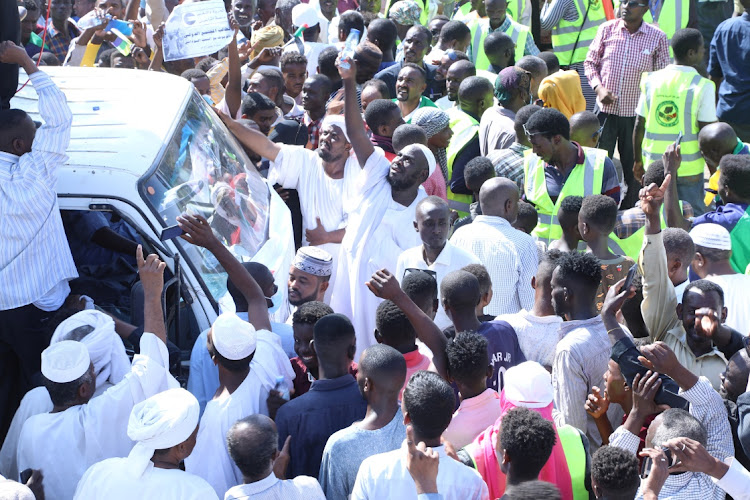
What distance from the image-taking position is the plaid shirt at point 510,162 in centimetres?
730

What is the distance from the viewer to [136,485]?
340 cm

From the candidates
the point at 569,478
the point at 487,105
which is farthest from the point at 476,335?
the point at 487,105

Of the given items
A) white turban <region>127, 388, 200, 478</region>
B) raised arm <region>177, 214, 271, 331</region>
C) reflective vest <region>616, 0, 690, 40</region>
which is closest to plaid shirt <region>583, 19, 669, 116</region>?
reflective vest <region>616, 0, 690, 40</region>

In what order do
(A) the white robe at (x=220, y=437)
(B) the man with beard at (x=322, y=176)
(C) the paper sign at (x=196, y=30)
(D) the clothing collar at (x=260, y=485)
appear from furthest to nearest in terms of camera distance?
(C) the paper sign at (x=196, y=30) < (B) the man with beard at (x=322, y=176) < (A) the white robe at (x=220, y=437) < (D) the clothing collar at (x=260, y=485)

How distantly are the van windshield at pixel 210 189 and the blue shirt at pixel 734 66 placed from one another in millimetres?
5309

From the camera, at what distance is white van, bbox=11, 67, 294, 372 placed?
15.1 feet

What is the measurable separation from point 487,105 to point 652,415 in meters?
4.64

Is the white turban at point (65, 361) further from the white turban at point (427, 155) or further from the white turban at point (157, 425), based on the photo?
the white turban at point (427, 155)

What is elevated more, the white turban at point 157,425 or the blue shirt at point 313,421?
the white turban at point 157,425

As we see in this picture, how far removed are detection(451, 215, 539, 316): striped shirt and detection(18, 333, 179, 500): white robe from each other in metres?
2.41

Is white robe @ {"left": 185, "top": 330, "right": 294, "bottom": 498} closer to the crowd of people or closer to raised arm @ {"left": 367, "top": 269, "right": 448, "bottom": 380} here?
the crowd of people

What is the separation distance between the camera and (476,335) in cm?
420

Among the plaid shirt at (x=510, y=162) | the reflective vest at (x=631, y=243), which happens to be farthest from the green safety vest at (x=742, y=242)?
the plaid shirt at (x=510, y=162)

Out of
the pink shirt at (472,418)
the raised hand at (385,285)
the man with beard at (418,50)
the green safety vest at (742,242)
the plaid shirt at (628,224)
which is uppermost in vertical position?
the raised hand at (385,285)
